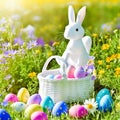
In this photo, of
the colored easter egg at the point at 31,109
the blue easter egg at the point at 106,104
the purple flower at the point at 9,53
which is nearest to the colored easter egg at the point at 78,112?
the blue easter egg at the point at 106,104

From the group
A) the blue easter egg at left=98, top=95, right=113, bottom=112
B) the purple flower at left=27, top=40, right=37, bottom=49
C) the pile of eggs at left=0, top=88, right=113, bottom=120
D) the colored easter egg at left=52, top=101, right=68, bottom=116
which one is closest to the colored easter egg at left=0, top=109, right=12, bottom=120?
the pile of eggs at left=0, top=88, right=113, bottom=120

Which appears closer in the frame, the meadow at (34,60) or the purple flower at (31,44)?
the meadow at (34,60)

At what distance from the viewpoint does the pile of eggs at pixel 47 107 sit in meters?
4.94

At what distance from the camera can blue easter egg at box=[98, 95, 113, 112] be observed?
508 cm

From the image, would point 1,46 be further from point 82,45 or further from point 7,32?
point 82,45

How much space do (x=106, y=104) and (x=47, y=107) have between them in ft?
1.56

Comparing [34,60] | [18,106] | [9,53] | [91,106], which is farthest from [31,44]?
[91,106]

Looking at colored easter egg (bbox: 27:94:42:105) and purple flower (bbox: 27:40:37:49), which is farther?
purple flower (bbox: 27:40:37:49)

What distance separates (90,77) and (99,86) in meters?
0.42

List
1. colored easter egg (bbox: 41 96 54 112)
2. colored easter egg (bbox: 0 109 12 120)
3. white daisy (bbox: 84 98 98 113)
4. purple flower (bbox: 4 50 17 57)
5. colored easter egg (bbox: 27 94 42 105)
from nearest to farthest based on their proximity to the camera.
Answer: colored easter egg (bbox: 0 109 12 120), white daisy (bbox: 84 98 98 113), colored easter egg (bbox: 41 96 54 112), colored easter egg (bbox: 27 94 42 105), purple flower (bbox: 4 50 17 57)

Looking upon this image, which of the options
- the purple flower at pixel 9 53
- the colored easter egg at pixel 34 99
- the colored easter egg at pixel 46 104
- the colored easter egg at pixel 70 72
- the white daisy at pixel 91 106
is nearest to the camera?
the white daisy at pixel 91 106

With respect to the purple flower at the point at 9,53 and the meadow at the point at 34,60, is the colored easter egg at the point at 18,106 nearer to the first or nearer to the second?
the meadow at the point at 34,60

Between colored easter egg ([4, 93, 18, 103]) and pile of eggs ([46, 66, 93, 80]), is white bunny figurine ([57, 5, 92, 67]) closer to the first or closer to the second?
pile of eggs ([46, 66, 93, 80])

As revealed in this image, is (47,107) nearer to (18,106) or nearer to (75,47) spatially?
(18,106)
